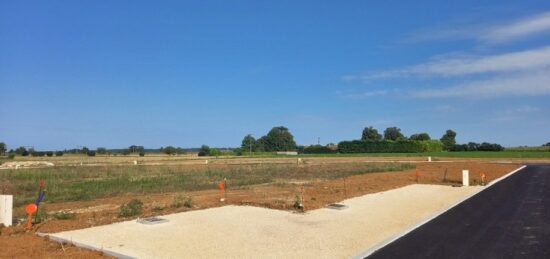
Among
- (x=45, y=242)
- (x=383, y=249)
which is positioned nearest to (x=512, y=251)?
(x=383, y=249)

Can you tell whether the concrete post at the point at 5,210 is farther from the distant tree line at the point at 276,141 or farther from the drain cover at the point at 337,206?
the distant tree line at the point at 276,141

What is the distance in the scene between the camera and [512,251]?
9.34 meters

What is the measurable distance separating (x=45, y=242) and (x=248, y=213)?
19.1 ft

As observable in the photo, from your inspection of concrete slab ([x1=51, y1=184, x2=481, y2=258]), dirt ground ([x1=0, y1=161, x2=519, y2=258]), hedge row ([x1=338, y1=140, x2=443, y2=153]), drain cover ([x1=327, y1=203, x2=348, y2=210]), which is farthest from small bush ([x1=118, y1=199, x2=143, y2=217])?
hedge row ([x1=338, y1=140, x2=443, y2=153])

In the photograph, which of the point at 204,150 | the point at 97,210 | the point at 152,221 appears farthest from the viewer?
the point at 204,150

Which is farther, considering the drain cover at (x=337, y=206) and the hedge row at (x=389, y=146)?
the hedge row at (x=389, y=146)

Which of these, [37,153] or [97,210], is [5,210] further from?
[37,153]

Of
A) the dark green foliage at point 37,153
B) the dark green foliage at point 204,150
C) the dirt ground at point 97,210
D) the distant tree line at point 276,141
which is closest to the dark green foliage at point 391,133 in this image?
the distant tree line at point 276,141

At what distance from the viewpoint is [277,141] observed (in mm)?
157500

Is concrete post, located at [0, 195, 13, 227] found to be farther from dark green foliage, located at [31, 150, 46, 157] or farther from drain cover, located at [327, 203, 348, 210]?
dark green foliage, located at [31, 150, 46, 157]

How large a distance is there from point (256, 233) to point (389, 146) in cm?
9683

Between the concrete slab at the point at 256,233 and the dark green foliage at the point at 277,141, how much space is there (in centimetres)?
14003

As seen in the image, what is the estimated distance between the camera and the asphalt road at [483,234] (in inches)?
364

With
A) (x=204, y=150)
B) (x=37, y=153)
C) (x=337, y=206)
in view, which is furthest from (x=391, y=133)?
(x=337, y=206)
